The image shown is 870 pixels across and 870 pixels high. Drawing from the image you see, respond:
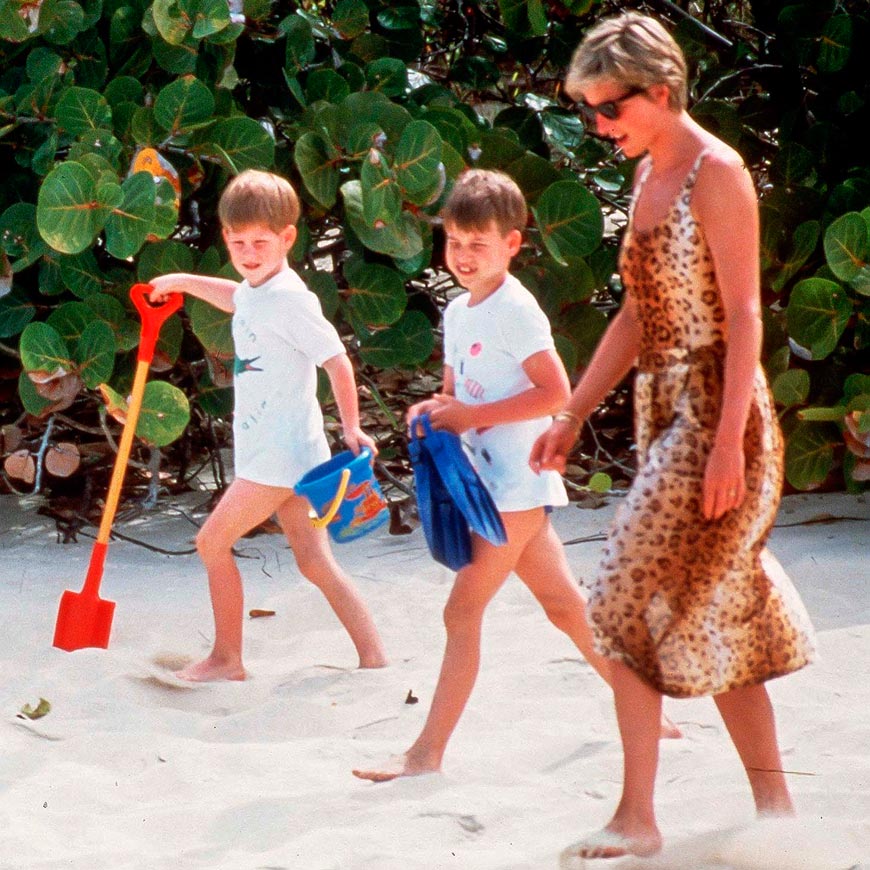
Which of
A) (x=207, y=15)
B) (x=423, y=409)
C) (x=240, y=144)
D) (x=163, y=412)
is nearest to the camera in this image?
(x=423, y=409)

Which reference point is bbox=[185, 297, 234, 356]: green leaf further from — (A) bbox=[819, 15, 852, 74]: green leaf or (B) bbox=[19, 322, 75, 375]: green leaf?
(A) bbox=[819, 15, 852, 74]: green leaf

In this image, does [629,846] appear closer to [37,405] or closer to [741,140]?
[37,405]

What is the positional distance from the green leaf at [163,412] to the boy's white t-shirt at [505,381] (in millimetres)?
1263

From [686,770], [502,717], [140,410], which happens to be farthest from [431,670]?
[140,410]

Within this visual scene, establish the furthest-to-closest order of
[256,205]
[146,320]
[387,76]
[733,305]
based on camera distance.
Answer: [387,76] → [146,320] → [256,205] → [733,305]

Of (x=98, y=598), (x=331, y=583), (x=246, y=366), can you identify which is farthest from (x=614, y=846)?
(x=98, y=598)

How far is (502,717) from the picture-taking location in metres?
2.89

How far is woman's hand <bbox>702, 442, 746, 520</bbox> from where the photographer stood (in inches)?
79.3

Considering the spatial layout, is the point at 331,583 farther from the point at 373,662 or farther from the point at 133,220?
the point at 133,220

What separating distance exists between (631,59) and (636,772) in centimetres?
104

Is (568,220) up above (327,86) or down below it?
below

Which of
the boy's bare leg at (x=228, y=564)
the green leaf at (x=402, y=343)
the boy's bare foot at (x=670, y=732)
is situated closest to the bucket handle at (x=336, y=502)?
the boy's bare leg at (x=228, y=564)

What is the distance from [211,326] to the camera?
12.7 ft

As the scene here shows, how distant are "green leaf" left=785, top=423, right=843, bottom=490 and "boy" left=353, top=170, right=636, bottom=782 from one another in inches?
62.7
